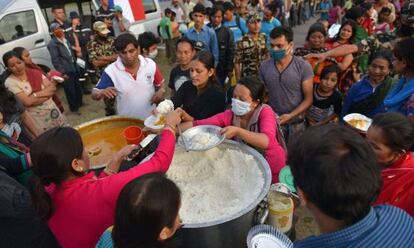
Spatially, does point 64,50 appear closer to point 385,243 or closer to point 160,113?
point 160,113

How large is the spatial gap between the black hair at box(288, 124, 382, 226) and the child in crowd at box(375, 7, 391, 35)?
623 centimetres

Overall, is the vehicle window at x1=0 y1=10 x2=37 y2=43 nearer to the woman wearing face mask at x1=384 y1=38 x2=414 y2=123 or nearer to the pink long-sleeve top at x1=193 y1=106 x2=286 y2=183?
the pink long-sleeve top at x1=193 y1=106 x2=286 y2=183

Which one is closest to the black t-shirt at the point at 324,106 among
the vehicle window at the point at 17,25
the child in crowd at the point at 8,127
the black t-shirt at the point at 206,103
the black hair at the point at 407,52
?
the black hair at the point at 407,52

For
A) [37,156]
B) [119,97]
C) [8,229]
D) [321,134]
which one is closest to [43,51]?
[119,97]

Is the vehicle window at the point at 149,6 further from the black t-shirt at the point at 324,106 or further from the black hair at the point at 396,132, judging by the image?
the black hair at the point at 396,132

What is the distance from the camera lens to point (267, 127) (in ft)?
8.21

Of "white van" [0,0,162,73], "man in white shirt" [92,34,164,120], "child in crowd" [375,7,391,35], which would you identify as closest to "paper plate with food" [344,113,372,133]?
"man in white shirt" [92,34,164,120]

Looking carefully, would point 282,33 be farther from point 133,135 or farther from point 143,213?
point 143,213

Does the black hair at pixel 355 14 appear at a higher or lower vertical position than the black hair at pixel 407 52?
lower

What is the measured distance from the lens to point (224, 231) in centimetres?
199

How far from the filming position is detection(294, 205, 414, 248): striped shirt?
1.06 meters

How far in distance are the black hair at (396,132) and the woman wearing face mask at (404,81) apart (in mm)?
795

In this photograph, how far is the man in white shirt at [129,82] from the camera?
3.38 meters

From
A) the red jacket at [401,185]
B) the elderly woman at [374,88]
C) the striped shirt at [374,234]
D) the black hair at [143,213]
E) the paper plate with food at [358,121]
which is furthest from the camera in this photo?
the elderly woman at [374,88]
